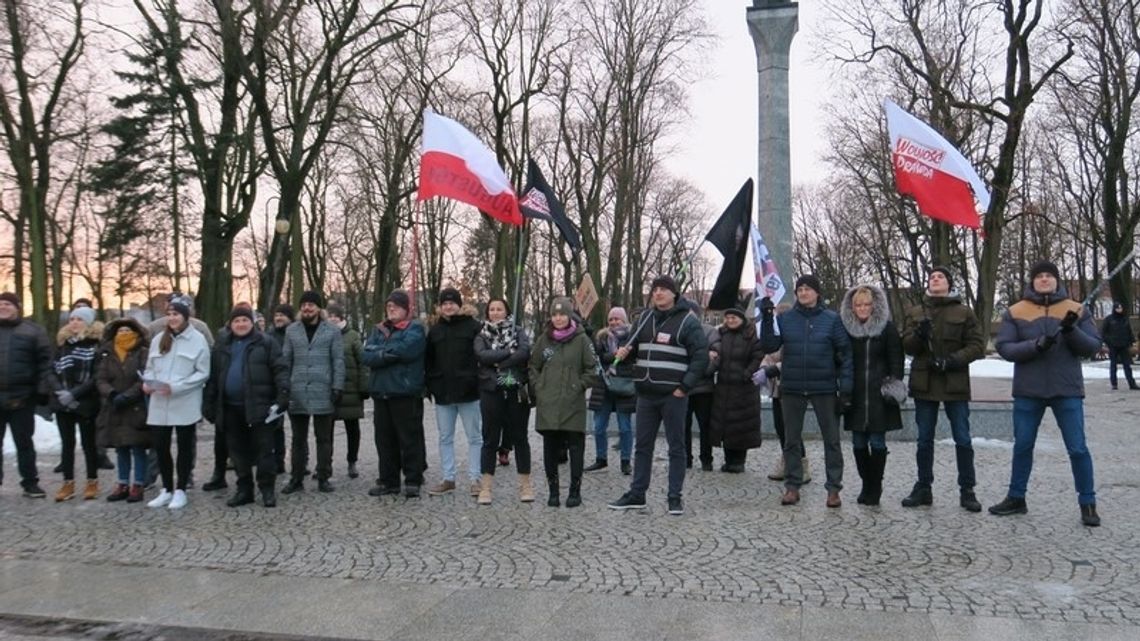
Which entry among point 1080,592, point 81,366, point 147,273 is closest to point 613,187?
point 147,273

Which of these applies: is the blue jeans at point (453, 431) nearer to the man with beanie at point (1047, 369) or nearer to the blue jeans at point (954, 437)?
the blue jeans at point (954, 437)

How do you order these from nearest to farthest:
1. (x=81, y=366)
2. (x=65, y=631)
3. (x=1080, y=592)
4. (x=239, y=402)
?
(x=65, y=631) < (x=1080, y=592) < (x=239, y=402) < (x=81, y=366)

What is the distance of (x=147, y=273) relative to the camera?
42.8 m

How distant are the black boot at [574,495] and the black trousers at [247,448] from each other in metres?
2.60

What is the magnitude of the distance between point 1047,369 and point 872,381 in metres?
1.27

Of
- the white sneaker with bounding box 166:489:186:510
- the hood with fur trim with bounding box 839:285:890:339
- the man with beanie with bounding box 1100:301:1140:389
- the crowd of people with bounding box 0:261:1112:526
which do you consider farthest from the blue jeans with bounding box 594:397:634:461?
the man with beanie with bounding box 1100:301:1140:389

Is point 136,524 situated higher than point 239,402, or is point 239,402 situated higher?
point 239,402

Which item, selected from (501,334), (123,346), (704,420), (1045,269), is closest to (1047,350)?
(1045,269)

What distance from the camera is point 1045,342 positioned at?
263 inches

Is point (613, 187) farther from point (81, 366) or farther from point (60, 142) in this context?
point (81, 366)

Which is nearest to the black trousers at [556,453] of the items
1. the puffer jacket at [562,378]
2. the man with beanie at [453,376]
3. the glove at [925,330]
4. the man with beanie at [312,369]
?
the puffer jacket at [562,378]

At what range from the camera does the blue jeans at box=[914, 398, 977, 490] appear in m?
7.32

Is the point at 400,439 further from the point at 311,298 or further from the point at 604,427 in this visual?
the point at 604,427

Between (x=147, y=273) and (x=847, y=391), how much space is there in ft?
137
